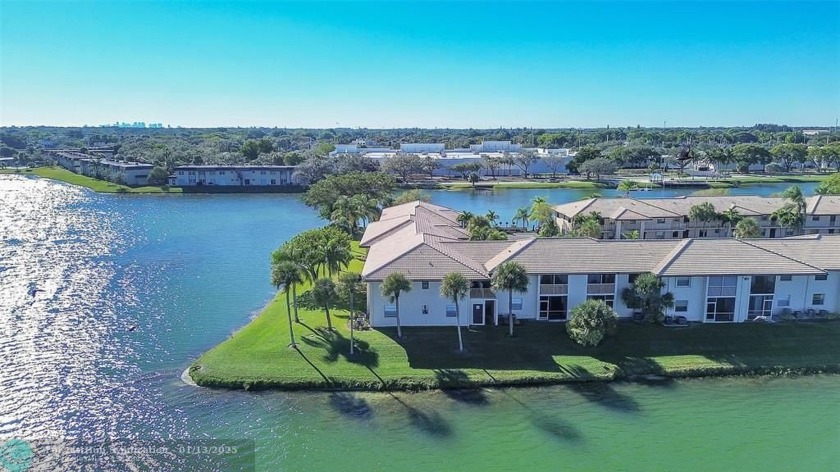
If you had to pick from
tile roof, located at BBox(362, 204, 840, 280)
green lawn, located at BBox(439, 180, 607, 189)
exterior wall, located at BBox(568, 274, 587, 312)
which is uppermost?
tile roof, located at BBox(362, 204, 840, 280)

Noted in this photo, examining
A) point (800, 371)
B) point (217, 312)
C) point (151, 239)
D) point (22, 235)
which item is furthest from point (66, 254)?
point (800, 371)

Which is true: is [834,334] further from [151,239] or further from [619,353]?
[151,239]

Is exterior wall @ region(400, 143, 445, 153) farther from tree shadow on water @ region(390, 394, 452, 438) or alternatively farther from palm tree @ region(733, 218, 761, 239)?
tree shadow on water @ region(390, 394, 452, 438)

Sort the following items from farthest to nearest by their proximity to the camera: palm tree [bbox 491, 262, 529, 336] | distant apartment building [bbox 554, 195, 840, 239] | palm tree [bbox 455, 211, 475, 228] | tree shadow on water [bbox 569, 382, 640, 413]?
distant apartment building [bbox 554, 195, 840, 239], palm tree [bbox 455, 211, 475, 228], palm tree [bbox 491, 262, 529, 336], tree shadow on water [bbox 569, 382, 640, 413]

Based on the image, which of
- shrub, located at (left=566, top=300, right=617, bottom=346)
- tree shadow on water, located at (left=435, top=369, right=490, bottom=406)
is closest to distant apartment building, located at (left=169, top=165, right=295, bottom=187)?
shrub, located at (left=566, top=300, right=617, bottom=346)

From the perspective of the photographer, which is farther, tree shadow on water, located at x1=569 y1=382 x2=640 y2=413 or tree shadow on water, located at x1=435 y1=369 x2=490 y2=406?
tree shadow on water, located at x1=435 y1=369 x2=490 y2=406

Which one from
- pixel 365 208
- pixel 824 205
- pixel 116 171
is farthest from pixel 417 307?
pixel 116 171

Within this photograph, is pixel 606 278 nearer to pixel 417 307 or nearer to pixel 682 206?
pixel 417 307

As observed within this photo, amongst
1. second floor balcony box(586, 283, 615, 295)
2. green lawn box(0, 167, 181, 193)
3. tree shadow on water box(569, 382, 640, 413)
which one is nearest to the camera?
tree shadow on water box(569, 382, 640, 413)
